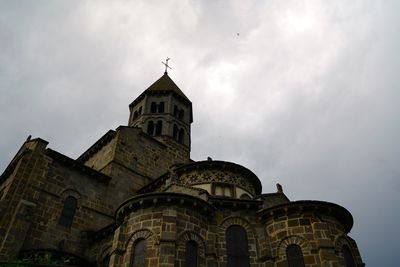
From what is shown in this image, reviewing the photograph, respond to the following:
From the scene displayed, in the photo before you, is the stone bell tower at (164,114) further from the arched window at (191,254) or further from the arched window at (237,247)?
the arched window at (191,254)

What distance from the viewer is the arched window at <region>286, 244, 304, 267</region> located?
1454cm

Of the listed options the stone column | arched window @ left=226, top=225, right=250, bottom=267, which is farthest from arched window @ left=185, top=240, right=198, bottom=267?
arched window @ left=226, top=225, right=250, bottom=267

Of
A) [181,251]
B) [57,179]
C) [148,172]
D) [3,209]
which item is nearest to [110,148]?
[148,172]

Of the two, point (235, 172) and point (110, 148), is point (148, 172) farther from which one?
point (235, 172)

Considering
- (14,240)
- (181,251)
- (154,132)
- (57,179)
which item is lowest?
(181,251)

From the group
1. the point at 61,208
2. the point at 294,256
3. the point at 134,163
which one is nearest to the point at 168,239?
the point at 294,256

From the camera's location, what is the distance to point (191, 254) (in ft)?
47.9

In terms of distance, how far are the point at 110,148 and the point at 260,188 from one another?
1167 cm

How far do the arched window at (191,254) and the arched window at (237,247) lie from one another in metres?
1.65

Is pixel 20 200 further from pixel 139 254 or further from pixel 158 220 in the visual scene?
pixel 158 220

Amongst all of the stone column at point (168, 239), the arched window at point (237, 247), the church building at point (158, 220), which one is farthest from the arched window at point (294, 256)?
the stone column at point (168, 239)

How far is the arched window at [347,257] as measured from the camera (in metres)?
15.2

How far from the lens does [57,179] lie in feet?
66.1

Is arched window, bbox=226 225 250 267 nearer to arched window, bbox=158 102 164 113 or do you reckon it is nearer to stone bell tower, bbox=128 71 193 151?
stone bell tower, bbox=128 71 193 151
